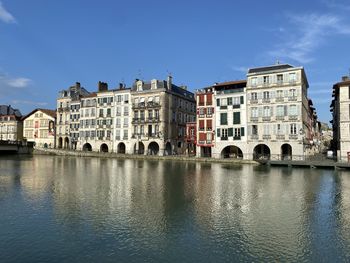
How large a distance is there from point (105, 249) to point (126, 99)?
73.7 meters

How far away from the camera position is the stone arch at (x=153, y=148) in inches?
3226

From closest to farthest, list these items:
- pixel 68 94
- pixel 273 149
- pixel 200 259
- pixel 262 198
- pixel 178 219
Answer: pixel 200 259 → pixel 178 219 → pixel 262 198 → pixel 273 149 → pixel 68 94

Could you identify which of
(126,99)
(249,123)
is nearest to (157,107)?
(126,99)

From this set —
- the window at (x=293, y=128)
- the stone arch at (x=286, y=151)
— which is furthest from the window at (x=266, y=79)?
the stone arch at (x=286, y=151)

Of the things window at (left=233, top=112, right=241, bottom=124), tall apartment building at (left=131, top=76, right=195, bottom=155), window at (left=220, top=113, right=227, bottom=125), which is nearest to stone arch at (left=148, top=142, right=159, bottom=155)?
tall apartment building at (left=131, top=76, right=195, bottom=155)

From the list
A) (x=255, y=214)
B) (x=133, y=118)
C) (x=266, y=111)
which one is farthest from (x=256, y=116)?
(x=255, y=214)

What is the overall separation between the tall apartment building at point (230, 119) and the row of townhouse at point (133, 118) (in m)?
15.6

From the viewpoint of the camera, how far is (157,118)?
80062 mm

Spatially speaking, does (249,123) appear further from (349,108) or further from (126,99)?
(126,99)

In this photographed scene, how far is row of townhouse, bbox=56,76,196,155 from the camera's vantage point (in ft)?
264

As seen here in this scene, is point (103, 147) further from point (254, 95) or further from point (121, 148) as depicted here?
point (254, 95)

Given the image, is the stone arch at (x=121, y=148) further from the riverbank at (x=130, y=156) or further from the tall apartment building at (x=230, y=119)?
the tall apartment building at (x=230, y=119)

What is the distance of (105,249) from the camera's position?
45.7ft

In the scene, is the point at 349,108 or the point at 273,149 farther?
the point at 273,149
